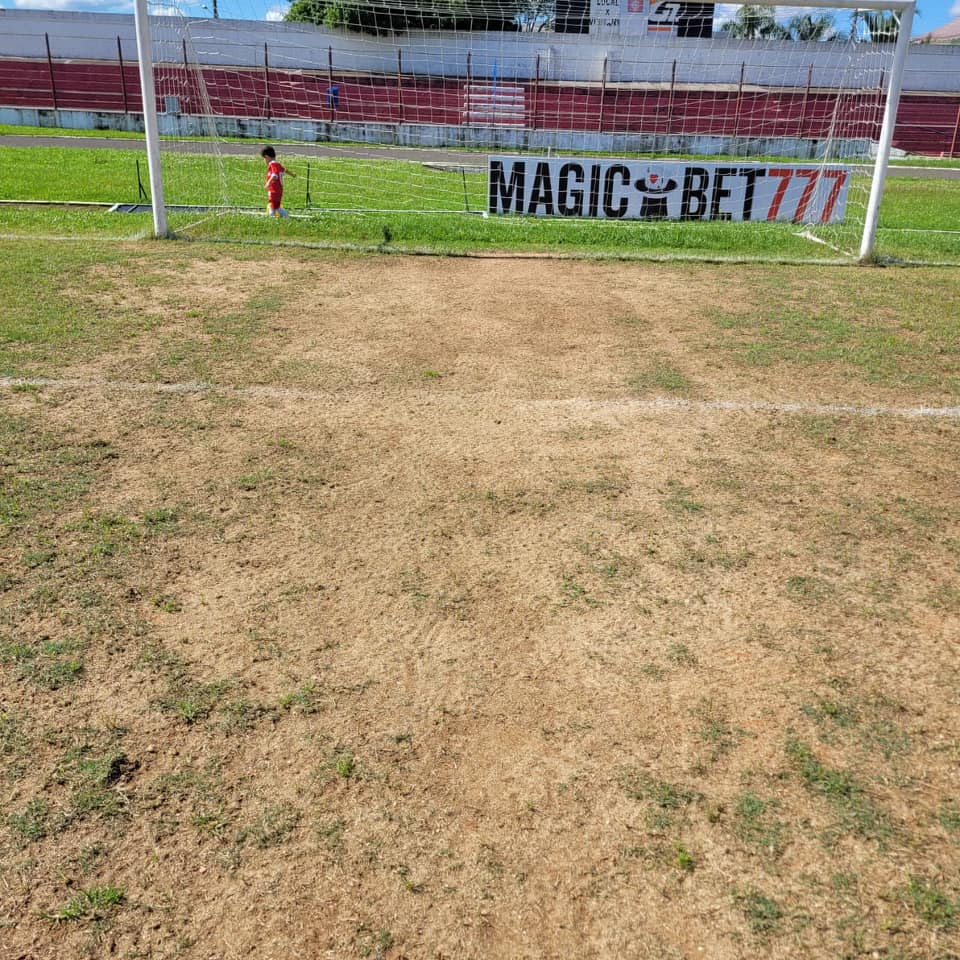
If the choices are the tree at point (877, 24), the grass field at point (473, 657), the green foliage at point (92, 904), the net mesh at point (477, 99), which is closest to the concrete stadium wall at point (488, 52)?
the net mesh at point (477, 99)

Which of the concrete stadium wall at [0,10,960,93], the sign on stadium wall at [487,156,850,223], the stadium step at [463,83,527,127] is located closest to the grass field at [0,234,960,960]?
the sign on stadium wall at [487,156,850,223]

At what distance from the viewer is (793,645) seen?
3.59 metres

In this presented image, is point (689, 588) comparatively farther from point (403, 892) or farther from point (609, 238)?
point (609, 238)

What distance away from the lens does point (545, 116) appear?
29219 millimetres

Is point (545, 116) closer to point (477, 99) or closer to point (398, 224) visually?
point (477, 99)

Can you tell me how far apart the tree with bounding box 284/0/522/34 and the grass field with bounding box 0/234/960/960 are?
9.45 m

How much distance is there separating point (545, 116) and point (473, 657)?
Answer: 1129 inches

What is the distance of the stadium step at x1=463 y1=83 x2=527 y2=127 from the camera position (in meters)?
28.2

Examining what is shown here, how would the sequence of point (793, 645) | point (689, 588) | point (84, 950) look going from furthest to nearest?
point (689, 588)
point (793, 645)
point (84, 950)

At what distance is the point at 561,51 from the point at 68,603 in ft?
136

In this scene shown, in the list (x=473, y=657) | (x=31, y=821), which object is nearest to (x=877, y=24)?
(x=473, y=657)

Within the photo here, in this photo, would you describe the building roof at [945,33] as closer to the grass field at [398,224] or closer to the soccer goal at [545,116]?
the soccer goal at [545,116]

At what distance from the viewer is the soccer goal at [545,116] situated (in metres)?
14.0

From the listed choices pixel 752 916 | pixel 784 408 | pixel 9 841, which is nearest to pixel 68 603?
pixel 9 841
